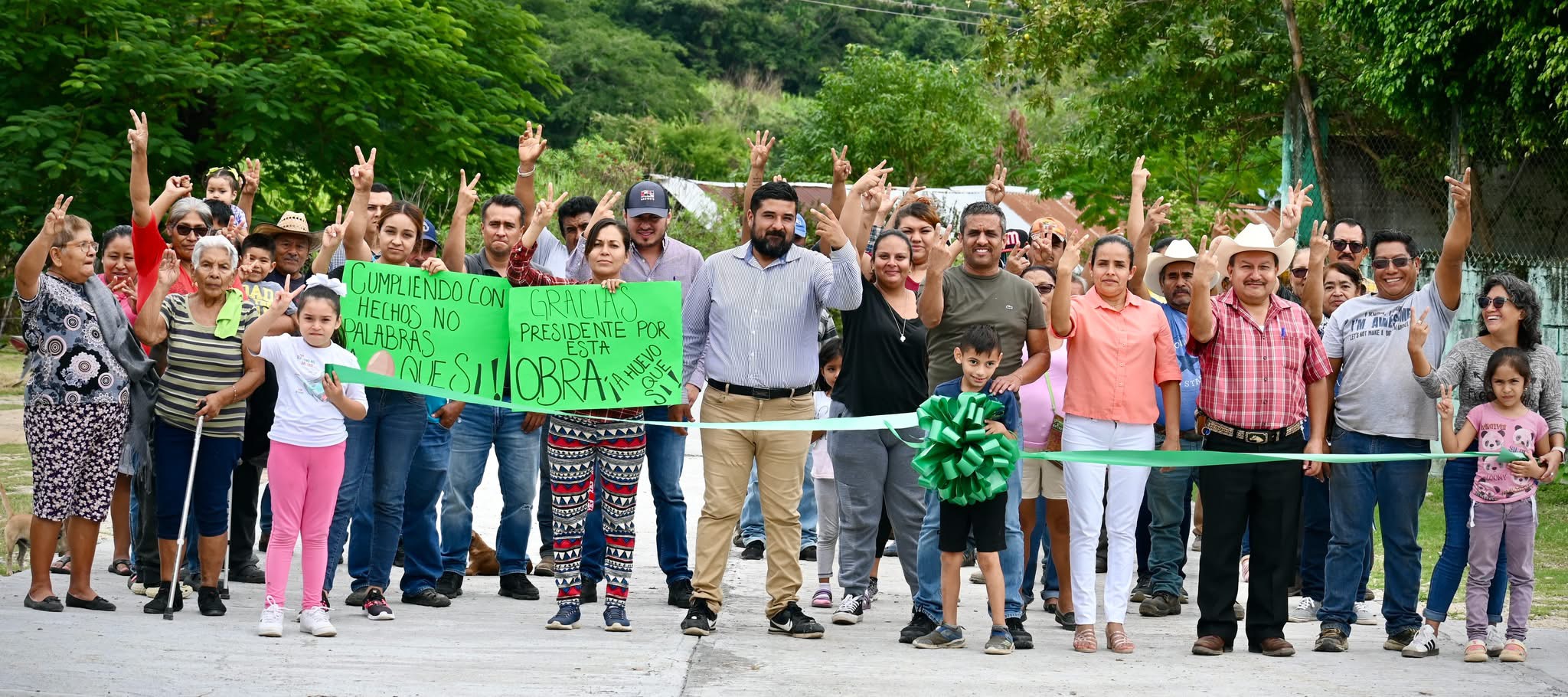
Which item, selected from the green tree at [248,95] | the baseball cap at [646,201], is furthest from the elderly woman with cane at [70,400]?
the green tree at [248,95]

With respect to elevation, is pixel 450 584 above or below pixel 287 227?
below

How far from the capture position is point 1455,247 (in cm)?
732

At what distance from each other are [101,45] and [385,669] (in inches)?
578

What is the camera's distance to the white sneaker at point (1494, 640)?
23.5ft

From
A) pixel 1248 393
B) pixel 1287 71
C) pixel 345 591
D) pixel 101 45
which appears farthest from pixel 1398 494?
pixel 101 45

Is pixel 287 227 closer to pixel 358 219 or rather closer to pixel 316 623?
pixel 358 219

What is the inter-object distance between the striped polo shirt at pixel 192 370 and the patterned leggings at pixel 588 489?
1.53 meters

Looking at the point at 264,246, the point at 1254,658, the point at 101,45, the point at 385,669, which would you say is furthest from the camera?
the point at 101,45

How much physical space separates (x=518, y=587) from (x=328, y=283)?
77.2 inches

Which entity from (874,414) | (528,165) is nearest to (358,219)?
(528,165)

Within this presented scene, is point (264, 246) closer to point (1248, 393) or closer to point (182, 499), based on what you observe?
point (182, 499)

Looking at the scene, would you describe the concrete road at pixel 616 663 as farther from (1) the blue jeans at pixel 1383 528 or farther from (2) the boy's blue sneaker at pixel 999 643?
(1) the blue jeans at pixel 1383 528

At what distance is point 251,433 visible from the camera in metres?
8.06

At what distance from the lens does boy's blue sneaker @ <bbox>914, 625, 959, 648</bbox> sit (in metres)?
7.20
